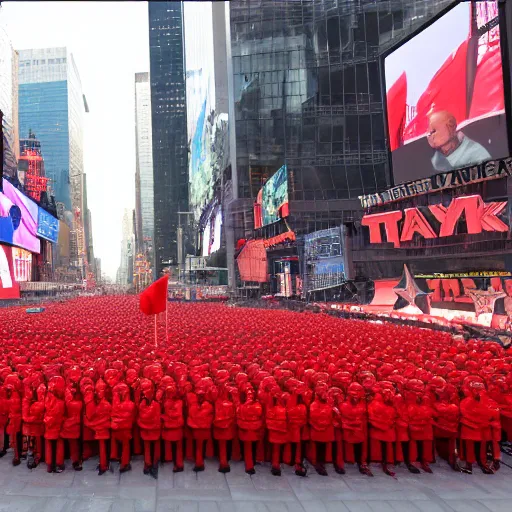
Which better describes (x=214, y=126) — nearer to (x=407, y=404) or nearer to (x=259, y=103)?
(x=259, y=103)

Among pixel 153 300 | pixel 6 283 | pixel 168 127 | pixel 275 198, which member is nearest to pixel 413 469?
pixel 153 300

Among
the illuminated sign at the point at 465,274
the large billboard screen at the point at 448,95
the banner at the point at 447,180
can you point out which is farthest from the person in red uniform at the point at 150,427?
the large billboard screen at the point at 448,95

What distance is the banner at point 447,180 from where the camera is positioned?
24953mm

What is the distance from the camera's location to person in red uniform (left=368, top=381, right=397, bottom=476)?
334 inches

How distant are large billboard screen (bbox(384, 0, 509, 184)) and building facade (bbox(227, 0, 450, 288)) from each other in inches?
893

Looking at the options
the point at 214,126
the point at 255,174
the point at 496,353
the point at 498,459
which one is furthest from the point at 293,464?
the point at 214,126

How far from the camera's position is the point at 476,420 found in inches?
336

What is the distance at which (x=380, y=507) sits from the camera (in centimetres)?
753

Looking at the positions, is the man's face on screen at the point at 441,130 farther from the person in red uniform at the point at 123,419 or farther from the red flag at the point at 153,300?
the person in red uniform at the point at 123,419

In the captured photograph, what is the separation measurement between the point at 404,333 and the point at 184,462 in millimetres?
11285

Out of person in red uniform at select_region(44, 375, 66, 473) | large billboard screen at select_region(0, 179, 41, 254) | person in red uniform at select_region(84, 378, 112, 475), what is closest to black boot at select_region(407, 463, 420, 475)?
person in red uniform at select_region(84, 378, 112, 475)

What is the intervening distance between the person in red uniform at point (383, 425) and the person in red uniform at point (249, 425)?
1.79 m

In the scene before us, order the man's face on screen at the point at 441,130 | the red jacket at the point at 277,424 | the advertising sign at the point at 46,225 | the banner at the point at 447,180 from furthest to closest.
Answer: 1. the advertising sign at the point at 46,225
2. the man's face on screen at the point at 441,130
3. the banner at the point at 447,180
4. the red jacket at the point at 277,424

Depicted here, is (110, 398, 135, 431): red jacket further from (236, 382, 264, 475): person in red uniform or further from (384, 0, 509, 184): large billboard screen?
(384, 0, 509, 184): large billboard screen
